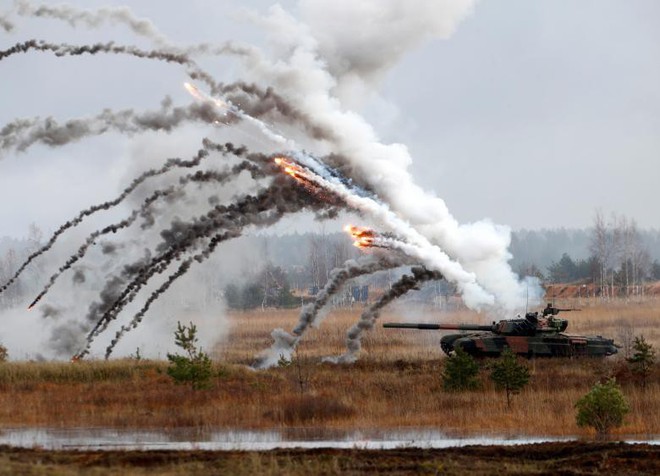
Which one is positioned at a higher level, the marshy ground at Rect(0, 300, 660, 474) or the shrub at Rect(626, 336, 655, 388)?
the shrub at Rect(626, 336, 655, 388)

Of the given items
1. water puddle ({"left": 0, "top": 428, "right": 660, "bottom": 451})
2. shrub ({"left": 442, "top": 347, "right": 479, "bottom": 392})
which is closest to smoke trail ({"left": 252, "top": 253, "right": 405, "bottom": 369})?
shrub ({"left": 442, "top": 347, "right": 479, "bottom": 392})

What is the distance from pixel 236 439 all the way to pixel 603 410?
35.0 feet

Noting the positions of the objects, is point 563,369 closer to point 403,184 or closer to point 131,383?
point 403,184

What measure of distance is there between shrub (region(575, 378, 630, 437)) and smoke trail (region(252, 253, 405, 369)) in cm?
2209

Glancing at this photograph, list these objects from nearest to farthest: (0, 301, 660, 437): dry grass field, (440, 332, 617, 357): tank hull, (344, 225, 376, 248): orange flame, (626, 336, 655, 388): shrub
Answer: (0, 301, 660, 437): dry grass field → (626, 336, 655, 388): shrub → (440, 332, 617, 357): tank hull → (344, 225, 376, 248): orange flame

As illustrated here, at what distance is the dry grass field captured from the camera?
3638cm

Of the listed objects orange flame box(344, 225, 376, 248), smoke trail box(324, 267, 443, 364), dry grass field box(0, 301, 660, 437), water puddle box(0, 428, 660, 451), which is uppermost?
orange flame box(344, 225, 376, 248)

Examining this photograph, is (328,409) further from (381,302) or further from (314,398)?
(381,302)

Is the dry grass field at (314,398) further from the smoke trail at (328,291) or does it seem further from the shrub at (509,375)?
the smoke trail at (328,291)

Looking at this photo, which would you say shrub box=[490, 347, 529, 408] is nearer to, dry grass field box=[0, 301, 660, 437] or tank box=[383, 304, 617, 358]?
dry grass field box=[0, 301, 660, 437]

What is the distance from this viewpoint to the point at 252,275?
151 m

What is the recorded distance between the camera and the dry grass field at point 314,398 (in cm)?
3638

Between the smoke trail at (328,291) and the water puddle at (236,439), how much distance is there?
2077 centimetres

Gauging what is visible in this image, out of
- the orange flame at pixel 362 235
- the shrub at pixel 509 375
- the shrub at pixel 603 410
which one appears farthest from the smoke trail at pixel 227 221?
the shrub at pixel 603 410
